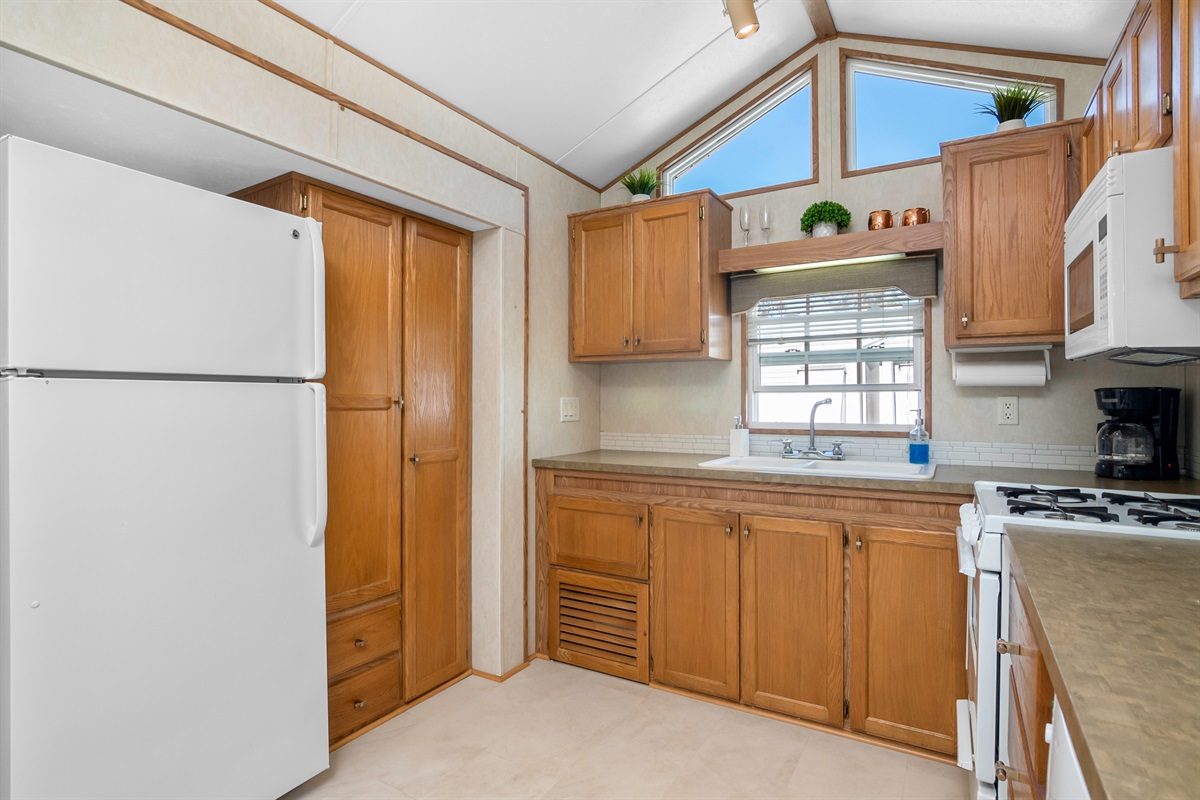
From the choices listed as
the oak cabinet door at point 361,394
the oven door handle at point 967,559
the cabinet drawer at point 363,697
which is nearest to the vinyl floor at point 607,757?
the cabinet drawer at point 363,697

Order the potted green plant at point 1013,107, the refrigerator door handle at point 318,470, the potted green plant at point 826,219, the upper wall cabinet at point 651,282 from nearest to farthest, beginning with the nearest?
the refrigerator door handle at point 318,470 < the potted green plant at point 1013,107 < the potted green plant at point 826,219 < the upper wall cabinet at point 651,282

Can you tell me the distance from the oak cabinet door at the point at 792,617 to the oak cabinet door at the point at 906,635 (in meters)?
0.07

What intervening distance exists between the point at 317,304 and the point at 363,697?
59.3 inches

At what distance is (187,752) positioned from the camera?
1639 mm

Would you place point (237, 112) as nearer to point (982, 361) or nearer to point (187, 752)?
point (187, 752)

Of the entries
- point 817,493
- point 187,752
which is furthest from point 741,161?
point 187,752

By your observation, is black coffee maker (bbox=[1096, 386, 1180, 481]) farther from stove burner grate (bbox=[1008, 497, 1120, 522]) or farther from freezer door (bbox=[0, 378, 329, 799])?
freezer door (bbox=[0, 378, 329, 799])

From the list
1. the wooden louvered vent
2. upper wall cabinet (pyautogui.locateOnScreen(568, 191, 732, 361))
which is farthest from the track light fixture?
the wooden louvered vent

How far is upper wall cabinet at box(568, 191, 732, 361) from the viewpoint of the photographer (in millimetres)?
2936

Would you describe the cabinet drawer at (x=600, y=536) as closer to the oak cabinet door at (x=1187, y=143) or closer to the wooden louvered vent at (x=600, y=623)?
the wooden louvered vent at (x=600, y=623)

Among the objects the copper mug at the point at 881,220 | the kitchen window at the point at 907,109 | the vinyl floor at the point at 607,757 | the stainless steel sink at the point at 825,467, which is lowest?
the vinyl floor at the point at 607,757

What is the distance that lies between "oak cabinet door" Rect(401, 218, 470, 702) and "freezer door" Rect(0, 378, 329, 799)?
2.20 ft

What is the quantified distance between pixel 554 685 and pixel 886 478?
5.43 ft

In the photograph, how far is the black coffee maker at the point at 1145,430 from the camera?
2104mm
